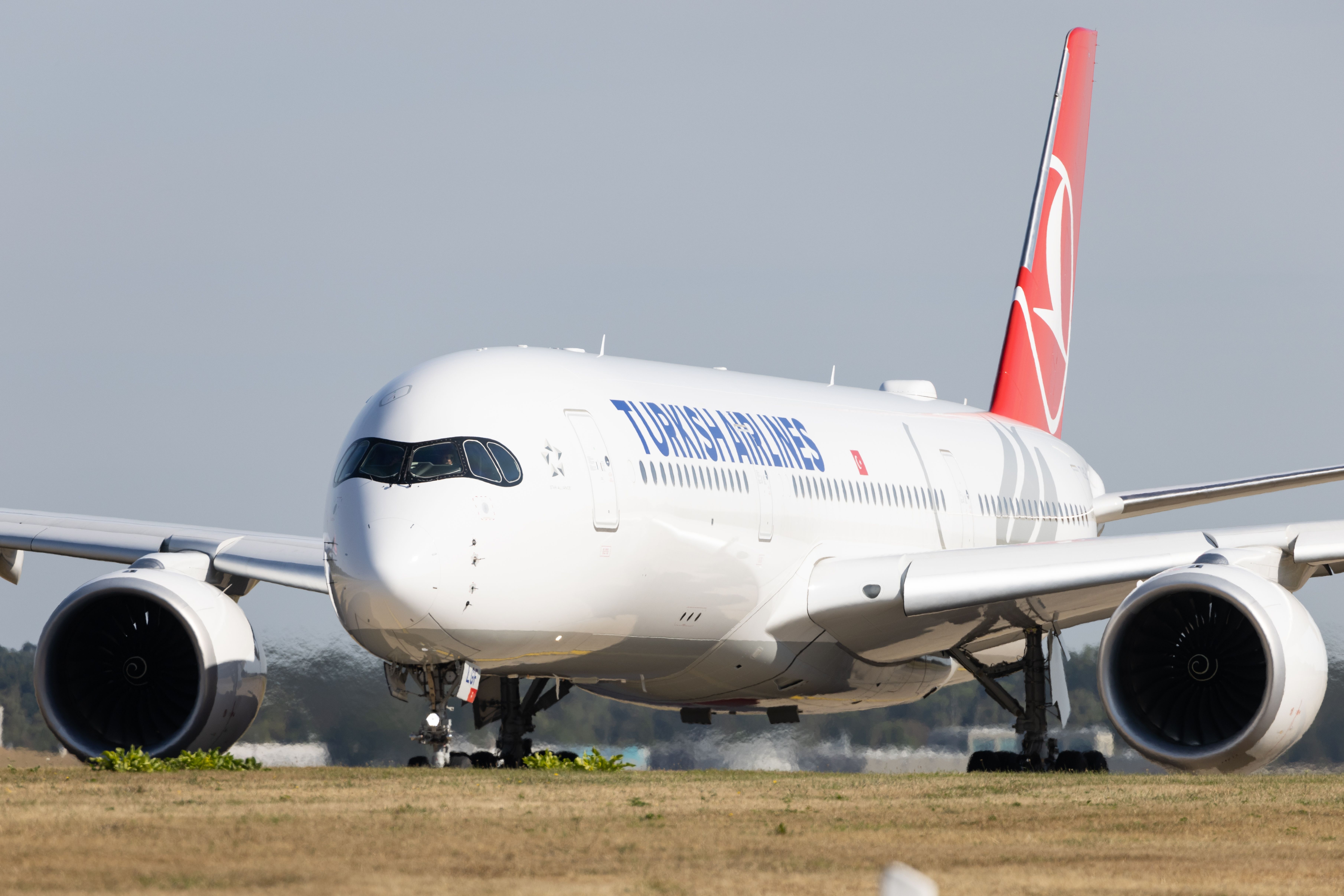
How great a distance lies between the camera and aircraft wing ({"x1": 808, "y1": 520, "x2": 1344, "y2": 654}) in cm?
1498

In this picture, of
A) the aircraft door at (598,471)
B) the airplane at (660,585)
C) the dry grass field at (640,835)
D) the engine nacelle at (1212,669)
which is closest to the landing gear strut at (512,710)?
the airplane at (660,585)

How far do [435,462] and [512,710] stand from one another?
4.51 meters

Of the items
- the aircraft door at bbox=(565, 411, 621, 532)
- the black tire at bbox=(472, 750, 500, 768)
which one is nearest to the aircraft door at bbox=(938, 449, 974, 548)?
the black tire at bbox=(472, 750, 500, 768)

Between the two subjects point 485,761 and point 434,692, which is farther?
point 485,761

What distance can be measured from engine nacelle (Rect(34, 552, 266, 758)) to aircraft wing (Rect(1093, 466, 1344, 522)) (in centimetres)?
1181

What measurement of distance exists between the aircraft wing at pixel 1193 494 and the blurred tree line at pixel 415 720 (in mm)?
2102

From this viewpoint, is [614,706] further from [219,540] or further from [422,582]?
[422,582]

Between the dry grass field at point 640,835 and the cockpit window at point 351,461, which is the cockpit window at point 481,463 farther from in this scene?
the dry grass field at point 640,835

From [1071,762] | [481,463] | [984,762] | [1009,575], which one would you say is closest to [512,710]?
[481,463]

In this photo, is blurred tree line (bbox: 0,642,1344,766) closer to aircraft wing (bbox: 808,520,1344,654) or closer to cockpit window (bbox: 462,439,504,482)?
aircraft wing (bbox: 808,520,1344,654)

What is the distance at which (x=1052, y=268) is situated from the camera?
26.2 m

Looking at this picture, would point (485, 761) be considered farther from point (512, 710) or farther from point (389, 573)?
point (389, 573)

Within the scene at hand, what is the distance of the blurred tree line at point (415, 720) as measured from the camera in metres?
18.8

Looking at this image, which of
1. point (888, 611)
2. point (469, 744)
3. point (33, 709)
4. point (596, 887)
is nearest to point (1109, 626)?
point (888, 611)
